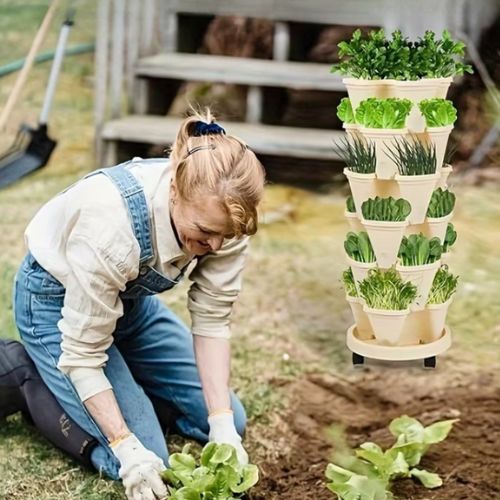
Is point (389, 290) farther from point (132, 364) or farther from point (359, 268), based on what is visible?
point (132, 364)

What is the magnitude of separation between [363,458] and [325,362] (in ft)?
2.72

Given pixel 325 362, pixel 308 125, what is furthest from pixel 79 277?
pixel 308 125

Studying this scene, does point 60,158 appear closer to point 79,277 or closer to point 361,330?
point 79,277

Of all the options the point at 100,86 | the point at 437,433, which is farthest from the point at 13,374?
the point at 100,86

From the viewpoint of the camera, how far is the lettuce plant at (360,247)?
2.06 meters

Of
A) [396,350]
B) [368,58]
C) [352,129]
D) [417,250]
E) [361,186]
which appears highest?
[368,58]

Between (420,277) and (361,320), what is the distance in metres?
0.17

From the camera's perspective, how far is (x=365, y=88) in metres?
2.01

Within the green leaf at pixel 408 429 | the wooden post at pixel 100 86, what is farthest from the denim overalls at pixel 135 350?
the wooden post at pixel 100 86

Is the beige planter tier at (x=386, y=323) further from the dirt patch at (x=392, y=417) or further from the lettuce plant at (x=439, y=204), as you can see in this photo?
the dirt patch at (x=392, y=417)

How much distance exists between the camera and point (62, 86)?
723cm

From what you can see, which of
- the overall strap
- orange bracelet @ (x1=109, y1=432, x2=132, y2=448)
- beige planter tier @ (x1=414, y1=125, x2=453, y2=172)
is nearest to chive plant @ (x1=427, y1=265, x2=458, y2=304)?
beige planter tier @ (x1=414, y1=125, x2=453, y2=172)

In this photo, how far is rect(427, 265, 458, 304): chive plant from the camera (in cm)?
212

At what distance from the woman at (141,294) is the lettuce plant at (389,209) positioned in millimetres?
323
